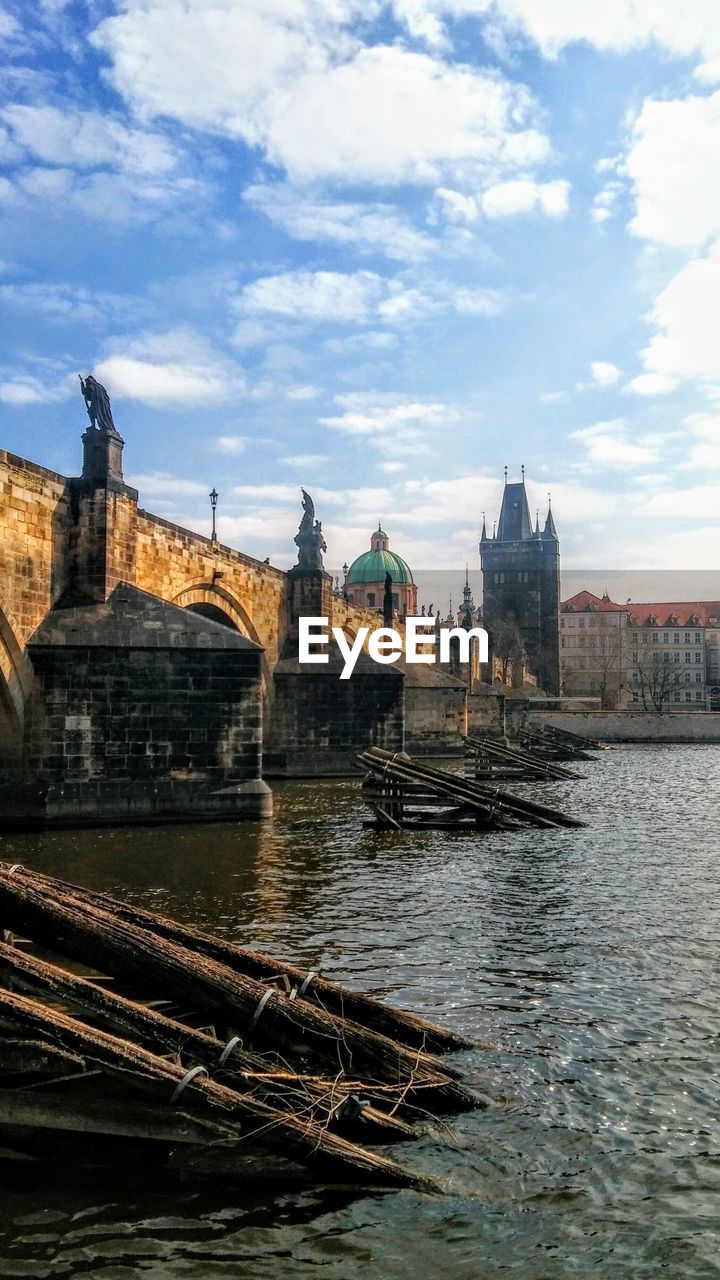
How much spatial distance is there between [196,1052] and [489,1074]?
186cm

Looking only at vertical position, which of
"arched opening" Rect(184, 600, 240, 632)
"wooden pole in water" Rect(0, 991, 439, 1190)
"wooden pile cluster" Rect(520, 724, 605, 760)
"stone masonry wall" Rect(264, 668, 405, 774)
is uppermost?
"arched opening" Rect(184, 600, 240, 632)

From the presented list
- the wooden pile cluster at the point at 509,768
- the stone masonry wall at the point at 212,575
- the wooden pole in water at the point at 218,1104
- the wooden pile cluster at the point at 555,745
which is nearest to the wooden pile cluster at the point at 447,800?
the stone masonry wall at the point at 212,575

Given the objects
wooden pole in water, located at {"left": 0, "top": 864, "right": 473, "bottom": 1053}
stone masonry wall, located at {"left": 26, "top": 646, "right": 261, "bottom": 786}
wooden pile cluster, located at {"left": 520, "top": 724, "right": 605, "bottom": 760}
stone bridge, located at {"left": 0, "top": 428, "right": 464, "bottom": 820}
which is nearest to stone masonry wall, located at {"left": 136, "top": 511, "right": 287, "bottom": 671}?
stone bridge, located at {"left": 0, "top": 428, "right": 464, "bottom": 820}

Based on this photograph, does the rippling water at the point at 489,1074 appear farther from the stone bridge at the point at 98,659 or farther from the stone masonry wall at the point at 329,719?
the stone masonry wall at the point at 329,719

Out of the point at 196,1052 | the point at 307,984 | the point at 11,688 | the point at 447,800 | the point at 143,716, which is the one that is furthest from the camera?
the point at 447,800

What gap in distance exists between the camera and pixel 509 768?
107 ft

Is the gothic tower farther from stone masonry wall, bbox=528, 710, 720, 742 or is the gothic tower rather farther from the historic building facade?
stone masonry wall, bbox=528, 710, 720, 742

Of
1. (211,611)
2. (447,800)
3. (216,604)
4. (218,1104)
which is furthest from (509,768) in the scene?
(218,1104)

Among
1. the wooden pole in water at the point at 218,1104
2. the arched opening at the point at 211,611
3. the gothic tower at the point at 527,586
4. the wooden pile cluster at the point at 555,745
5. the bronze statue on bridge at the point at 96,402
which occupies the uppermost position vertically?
the gothic tower at the point at 527,586

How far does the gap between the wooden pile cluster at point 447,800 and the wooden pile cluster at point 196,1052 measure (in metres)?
12.2

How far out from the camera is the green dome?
350ft

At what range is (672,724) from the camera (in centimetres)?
5841

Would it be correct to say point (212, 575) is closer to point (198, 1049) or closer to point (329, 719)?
point (329, 719)

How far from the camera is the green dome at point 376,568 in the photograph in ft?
350
